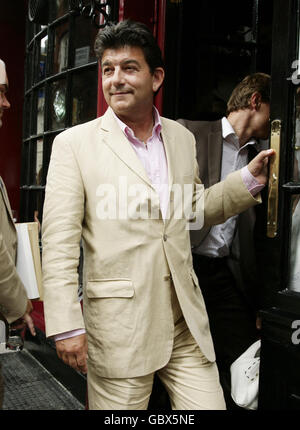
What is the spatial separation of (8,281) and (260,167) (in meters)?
1.20

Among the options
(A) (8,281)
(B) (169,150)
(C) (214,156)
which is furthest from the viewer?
(C) (214,156)

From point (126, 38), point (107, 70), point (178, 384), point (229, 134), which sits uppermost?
Result: point (126, 38)

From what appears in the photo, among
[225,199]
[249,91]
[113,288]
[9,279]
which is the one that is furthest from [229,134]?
[9,279]

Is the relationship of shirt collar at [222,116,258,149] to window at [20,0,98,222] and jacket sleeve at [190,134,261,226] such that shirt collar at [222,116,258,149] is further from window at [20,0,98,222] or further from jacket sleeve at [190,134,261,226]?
window at [20,0,98,222]

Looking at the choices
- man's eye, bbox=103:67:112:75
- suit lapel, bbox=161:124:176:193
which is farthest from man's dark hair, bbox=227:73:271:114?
man's eye, bbox=103:67:112:75

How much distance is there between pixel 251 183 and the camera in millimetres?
2230

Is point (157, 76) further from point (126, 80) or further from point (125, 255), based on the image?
point (125, 255)

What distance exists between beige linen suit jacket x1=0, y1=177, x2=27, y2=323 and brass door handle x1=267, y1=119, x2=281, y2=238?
109cm

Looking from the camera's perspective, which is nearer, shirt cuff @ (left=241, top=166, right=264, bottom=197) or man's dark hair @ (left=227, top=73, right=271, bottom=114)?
shirt cuff @ (left=241, top=166, right=264, bottom=197)

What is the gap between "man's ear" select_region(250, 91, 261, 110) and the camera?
2.96 metres

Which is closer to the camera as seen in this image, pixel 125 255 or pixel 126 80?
pixel 125 255

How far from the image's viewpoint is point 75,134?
6.75 ft

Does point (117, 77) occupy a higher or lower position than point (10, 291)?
higher
